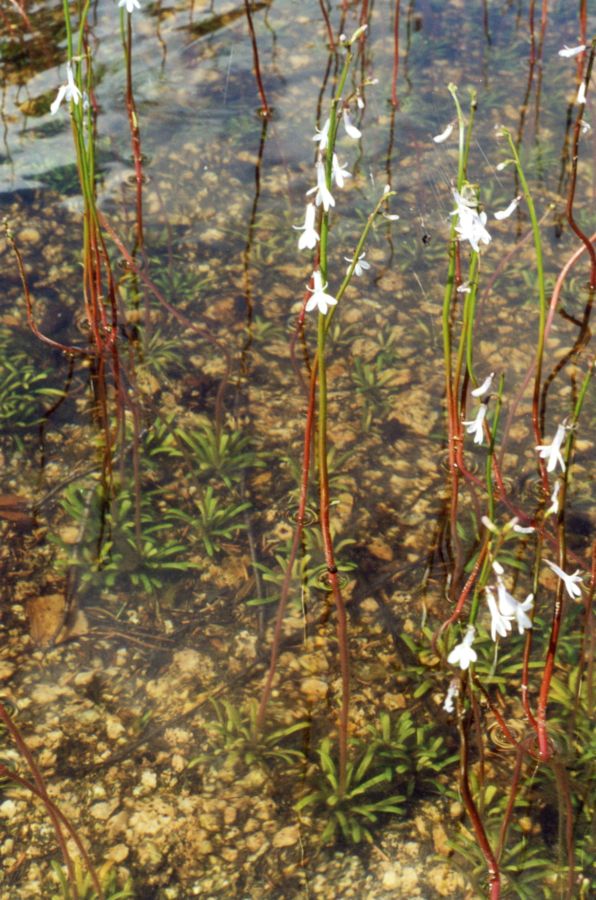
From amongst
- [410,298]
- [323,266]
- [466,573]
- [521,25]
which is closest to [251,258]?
[410,298]

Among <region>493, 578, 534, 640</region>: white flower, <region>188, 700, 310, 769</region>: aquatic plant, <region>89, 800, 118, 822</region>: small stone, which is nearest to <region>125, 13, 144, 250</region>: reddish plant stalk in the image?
<region>188, 700, 310, 769</region>: aquatic plant

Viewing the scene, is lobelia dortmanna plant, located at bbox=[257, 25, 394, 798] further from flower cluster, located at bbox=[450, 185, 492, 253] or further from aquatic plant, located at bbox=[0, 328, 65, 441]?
aquatic plant, located at bbox=[0, 328, 65, 441]

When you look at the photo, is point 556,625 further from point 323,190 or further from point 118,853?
point 118,853

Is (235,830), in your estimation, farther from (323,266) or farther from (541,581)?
(323,266)

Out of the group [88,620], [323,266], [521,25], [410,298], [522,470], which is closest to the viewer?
[323,266]

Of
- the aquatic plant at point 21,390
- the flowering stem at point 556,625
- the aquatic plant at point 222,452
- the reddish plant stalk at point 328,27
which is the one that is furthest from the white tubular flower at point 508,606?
the reddish plant stalk at point 328,27

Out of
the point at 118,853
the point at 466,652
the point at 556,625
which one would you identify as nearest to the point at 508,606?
the point at 466,652
